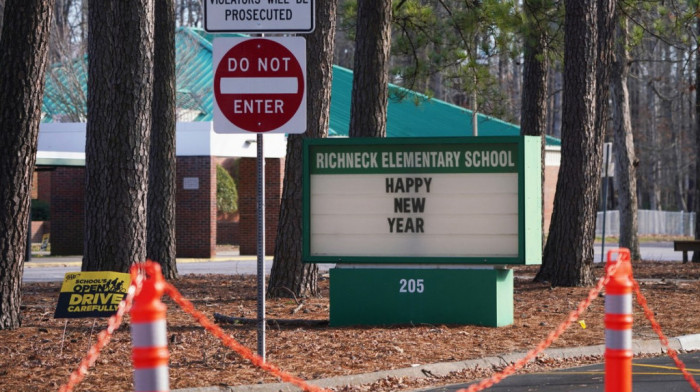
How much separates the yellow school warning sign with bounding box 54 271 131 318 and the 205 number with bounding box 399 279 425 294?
3.96 m

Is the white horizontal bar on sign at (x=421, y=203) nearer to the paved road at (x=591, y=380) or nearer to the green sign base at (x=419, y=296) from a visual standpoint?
the green sign base at (x=419, y=296)

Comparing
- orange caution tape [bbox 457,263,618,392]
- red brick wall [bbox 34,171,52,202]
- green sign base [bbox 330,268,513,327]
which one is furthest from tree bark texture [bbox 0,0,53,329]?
red brick wall [bbox 34,171,52,202]

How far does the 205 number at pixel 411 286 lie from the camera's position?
1307 cm

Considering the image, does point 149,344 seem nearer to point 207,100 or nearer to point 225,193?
point 207,100

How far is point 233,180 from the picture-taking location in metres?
53.1

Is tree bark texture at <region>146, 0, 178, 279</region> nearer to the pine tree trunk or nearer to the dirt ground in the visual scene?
the dirt ground

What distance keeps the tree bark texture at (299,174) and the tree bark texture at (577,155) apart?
4797 millimetres

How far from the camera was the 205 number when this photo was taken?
515 inches

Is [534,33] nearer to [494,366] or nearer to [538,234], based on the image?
[538,234]

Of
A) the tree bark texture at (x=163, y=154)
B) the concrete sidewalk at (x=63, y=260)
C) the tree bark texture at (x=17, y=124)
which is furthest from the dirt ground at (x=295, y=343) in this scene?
the concrete sidewalk at (x=63, y=260)

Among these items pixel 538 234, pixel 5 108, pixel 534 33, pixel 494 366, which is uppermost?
pixel 534 33

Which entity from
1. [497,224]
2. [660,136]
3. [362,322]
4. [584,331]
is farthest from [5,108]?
[660,136]

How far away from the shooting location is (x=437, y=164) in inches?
511

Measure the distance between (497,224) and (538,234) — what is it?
575 millimetres
